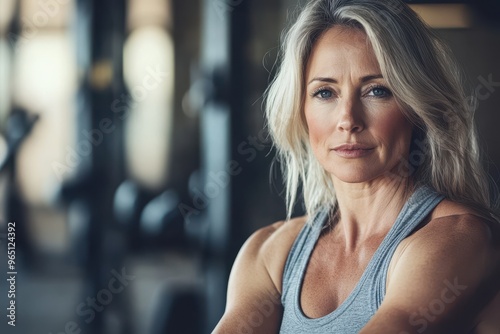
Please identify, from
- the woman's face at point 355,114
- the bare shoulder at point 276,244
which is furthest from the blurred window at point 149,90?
the woman's face at point 355,114

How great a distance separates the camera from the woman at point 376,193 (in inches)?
33.4

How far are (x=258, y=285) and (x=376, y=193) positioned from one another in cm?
22

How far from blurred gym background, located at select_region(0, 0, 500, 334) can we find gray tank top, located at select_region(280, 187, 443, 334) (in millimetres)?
624

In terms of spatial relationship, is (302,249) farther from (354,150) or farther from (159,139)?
(159,139)

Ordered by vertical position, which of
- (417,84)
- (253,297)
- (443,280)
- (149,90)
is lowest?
(253,297)

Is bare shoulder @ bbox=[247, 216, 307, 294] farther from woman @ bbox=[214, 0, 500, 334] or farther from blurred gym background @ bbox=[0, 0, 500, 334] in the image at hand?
blurred gym background @ bbox=[0, 0, 500, 334]

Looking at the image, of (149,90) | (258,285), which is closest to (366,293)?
(258,285)

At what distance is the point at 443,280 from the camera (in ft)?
2.68

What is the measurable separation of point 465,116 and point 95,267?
3.53 feet

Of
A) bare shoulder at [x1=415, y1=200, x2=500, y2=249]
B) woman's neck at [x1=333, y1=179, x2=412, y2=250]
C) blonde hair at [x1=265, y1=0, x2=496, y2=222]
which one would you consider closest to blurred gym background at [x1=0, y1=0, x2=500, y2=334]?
blonde hair at [x1=265, y1=0, x2=496, y2=222]

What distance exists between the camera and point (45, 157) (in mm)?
2453

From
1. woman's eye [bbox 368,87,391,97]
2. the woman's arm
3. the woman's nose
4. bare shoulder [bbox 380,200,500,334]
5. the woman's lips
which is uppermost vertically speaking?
woman's eye [bbox 368,87,391,97]

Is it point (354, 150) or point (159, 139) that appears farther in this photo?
point (159, 139)

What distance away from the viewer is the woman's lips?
96 centimetres
